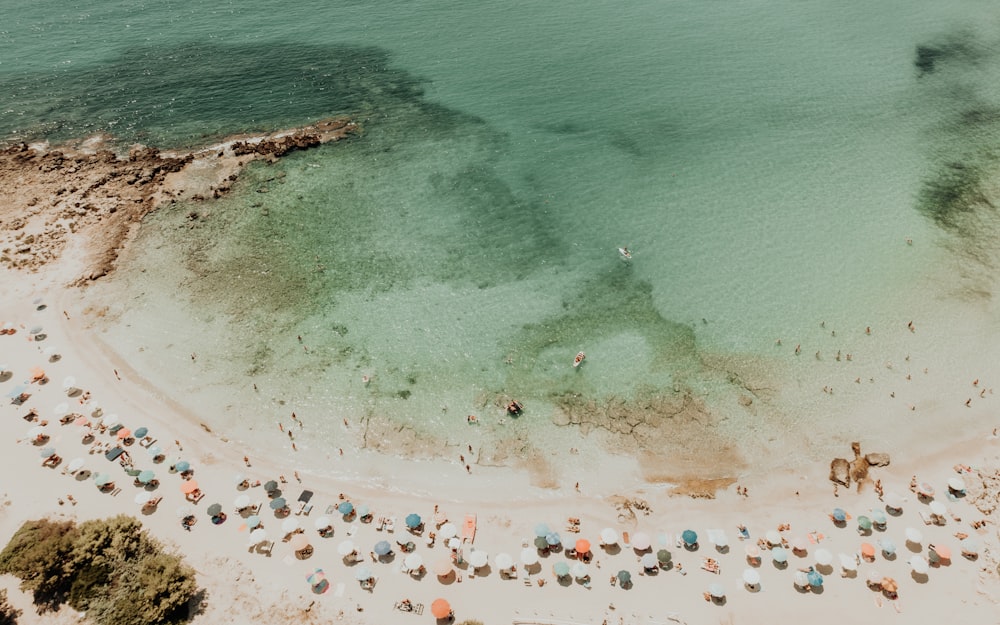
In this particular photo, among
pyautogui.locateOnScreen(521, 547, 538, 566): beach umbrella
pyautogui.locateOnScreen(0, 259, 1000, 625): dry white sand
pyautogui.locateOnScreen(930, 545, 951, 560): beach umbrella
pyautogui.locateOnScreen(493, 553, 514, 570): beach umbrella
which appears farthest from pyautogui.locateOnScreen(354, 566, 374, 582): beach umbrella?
pyautogui.locateOnScreen(930, 545, 951, 560): beach umbrella

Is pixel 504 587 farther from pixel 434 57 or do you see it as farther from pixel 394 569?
pixel 434 57

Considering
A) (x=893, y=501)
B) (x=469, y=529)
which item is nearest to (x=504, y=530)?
(x=469, y=529)

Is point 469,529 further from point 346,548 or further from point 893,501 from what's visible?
point 893,501

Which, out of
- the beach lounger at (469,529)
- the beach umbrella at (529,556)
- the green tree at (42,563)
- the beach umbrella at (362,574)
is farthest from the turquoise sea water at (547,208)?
the green tree at (42,563)

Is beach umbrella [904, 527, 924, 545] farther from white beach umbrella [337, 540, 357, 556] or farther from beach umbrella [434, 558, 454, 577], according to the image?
white beach umbrella [337, 540, 357, 556]

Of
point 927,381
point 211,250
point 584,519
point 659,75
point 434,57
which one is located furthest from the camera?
point 434,57

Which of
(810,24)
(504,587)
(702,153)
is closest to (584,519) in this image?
(504,587)

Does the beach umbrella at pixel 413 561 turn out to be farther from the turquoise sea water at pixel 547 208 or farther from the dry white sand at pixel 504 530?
the turquoise sea water at pixel 547 208
